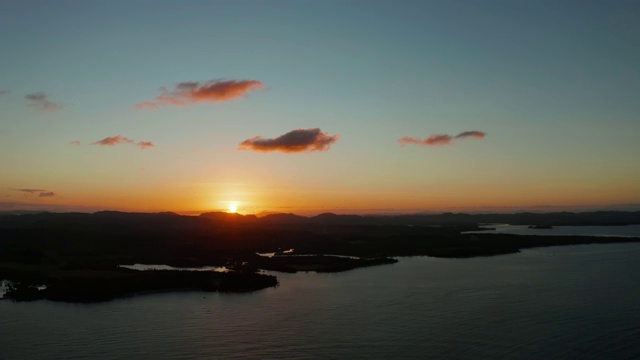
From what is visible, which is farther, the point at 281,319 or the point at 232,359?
the point at 281,319

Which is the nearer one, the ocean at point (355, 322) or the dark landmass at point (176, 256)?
the ocean at point (355, 322)

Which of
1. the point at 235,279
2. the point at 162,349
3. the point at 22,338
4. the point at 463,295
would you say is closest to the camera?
the point at 162,349

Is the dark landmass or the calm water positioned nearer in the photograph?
the calm water

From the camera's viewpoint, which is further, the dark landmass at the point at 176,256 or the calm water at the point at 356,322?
the dark landmass at the point at 176,256

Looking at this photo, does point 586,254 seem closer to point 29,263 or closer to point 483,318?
point 483,318

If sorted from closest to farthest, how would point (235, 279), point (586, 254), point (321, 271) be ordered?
point (235, 279), point (321, 271), point (586, 254)

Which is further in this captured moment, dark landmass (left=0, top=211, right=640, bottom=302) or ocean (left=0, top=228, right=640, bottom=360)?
dark landmass (left=0, top=211, right=640, bottom=302)

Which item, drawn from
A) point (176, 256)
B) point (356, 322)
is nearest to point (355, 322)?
point (356, 322)

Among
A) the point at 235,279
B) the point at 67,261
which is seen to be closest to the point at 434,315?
the point at 235,279
